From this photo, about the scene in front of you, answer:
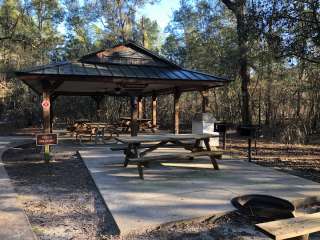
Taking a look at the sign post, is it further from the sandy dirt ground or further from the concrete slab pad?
the concrete slab pad

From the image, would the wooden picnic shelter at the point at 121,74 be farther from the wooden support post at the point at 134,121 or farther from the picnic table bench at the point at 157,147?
the picnic table bench at the point at 157,147

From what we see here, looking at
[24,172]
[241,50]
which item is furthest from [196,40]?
[24,172]

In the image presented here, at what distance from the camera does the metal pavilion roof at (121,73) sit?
368 inches

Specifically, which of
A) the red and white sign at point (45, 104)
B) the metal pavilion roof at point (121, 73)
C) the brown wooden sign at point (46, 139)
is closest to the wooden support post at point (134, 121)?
the metal pavilion roof at point (121, 73)

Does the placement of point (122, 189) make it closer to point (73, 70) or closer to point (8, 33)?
point (73, 70)

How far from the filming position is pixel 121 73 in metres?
10.4

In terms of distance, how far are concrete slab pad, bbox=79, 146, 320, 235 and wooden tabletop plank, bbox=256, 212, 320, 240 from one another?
1530 millimetres

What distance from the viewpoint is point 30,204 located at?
16.5 feet

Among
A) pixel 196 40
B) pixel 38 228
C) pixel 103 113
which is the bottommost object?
pixel 38 228

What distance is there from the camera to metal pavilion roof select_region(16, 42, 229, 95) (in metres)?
9.36

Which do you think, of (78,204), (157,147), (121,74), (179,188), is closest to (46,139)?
(157,147)

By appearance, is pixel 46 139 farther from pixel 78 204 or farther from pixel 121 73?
pixel 78 204

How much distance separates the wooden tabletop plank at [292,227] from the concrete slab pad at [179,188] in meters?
1.53

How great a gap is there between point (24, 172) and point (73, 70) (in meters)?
3.52
